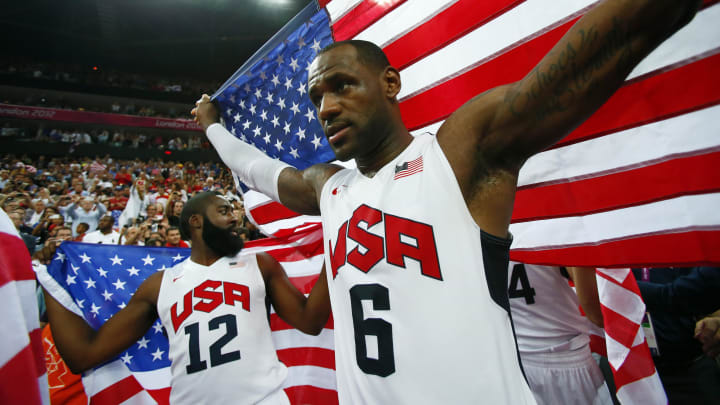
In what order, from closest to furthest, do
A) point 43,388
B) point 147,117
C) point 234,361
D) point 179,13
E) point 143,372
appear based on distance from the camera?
point 43,388, point 234,361, point 143,372, point 179,13, point 147,117

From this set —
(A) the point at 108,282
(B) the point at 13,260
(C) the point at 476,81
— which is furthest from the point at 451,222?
(A) the point at 108,282

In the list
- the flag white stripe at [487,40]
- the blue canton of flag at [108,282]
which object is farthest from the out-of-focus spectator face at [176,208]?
the flag white stripe at [487,40]

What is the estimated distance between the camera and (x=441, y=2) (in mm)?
1912

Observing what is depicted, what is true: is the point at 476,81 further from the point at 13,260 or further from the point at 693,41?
the point at 13,260

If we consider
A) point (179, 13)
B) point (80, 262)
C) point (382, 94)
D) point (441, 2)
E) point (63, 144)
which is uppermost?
point (179, 13)

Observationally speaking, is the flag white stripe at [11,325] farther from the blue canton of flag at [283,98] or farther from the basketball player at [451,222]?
the blue canton of flag at [283,98]

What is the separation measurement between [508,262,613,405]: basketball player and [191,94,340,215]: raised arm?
A: 1322mm

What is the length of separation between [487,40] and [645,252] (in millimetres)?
1132

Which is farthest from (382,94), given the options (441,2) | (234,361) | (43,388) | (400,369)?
(234,361)

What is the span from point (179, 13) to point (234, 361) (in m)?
21.1

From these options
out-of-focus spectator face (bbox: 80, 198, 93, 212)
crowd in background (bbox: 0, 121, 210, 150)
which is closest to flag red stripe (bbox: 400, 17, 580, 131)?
out-of-focus spectator face (bbox: 80, 198, 93, 212)

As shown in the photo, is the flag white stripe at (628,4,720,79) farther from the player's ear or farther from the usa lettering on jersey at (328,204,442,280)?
the usa lettering on jersey at (328,204,442,280)

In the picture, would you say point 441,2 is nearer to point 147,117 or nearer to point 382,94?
point 382,94

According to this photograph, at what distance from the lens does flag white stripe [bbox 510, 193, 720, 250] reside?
1.25 metres
